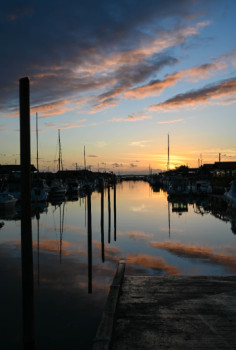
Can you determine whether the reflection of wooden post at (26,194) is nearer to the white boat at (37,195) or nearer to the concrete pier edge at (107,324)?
the concrete pier edge at (107,324)

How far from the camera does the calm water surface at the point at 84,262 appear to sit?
9.15 meters

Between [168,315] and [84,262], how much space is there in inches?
361

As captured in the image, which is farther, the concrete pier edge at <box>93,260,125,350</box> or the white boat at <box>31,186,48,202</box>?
the white boat at <box>31,186,48,202</box>

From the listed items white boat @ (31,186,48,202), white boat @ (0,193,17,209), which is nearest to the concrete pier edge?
white boat @ (0,193,17,209)

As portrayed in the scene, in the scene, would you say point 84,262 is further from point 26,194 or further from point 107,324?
point 26,194

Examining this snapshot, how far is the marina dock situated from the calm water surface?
5.16 ft

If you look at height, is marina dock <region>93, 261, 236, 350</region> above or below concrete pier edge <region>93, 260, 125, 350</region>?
below

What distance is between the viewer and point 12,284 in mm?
12516

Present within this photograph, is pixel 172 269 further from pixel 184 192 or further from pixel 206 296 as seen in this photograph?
pixel 184 192

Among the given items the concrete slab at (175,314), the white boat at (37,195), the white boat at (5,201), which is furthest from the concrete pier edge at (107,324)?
the white boat at (37,195)

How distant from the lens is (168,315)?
7219mm

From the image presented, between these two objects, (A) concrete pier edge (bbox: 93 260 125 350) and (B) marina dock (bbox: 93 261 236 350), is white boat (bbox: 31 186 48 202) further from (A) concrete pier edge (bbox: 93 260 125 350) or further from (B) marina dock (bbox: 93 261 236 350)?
(A) concrete pier edge (bbox: 93 260 125 350)

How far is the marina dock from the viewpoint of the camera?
19.7 feet

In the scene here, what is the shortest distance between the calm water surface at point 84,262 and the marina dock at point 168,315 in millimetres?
1571
